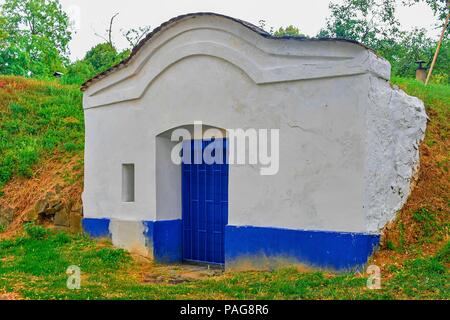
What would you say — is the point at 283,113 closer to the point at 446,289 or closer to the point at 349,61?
the point at 349,61

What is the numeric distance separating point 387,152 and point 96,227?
5.71 m

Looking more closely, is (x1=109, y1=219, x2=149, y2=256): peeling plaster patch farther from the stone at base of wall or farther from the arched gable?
the arched gable

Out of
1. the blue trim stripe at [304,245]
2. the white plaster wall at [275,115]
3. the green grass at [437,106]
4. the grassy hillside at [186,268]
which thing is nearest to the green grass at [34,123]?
the grassy hillside at [186,268]

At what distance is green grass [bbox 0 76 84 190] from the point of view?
12.9m

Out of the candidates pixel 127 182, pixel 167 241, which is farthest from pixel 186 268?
pixel 127 182

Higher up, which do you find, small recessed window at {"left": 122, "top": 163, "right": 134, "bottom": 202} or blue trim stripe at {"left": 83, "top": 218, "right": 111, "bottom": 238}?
small recessed window at {"left": 122, "top": 163, "right": 134, "bottom": 202}

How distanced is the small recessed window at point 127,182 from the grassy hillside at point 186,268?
956 millimetres

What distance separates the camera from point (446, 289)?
5.85 meters

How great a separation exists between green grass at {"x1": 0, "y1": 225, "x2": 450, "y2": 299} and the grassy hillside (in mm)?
12

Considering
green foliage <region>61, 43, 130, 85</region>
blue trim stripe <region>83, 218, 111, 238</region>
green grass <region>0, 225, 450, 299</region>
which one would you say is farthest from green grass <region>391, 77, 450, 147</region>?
green foliage <region>61, 43, 130, 85</region>

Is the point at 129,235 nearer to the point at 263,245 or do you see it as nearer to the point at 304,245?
the point at 263,245

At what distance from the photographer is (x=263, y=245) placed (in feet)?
25.2

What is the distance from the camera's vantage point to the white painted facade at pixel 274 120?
6.98 meters

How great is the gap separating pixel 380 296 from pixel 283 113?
2943mm
